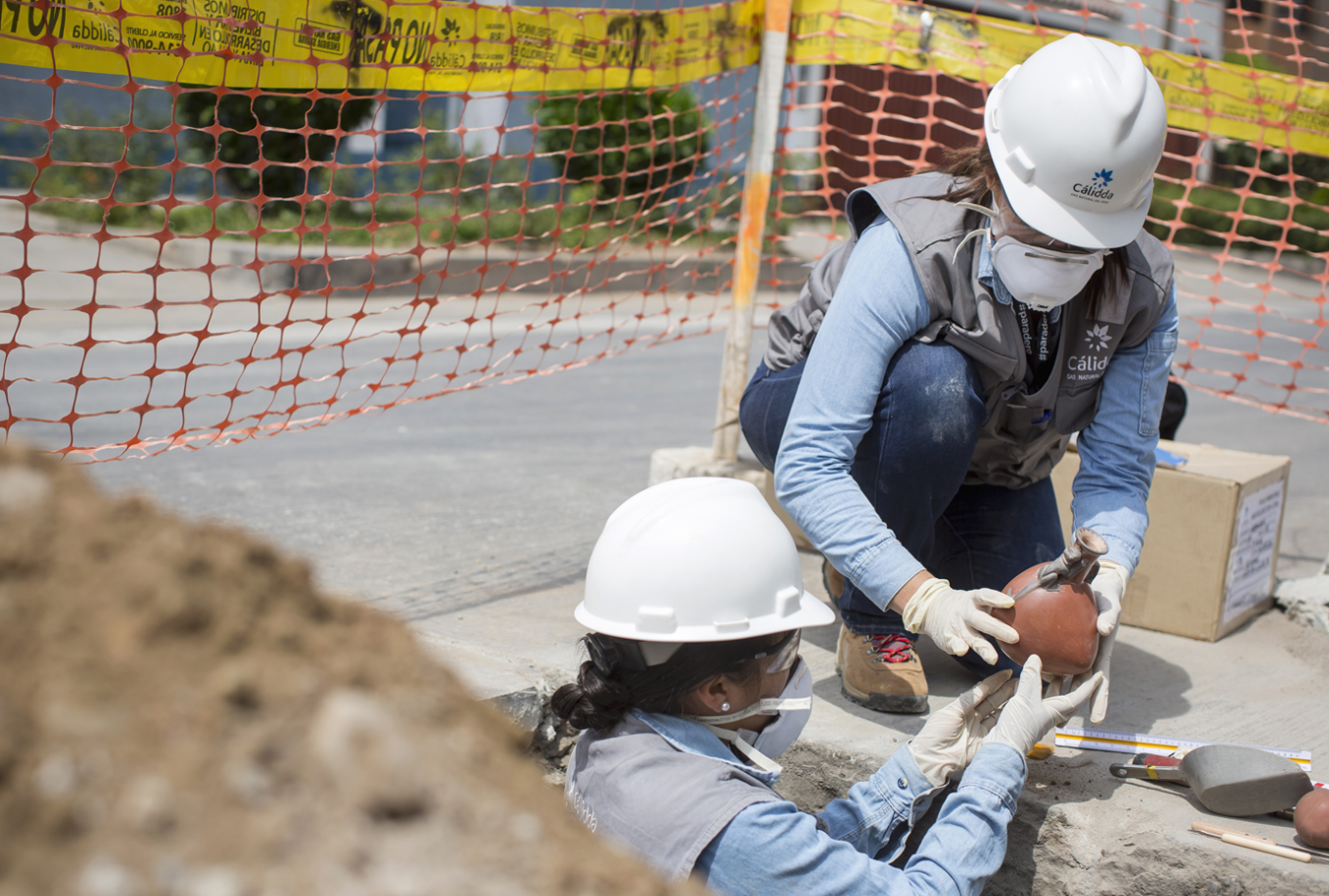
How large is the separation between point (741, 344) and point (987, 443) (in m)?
1.22

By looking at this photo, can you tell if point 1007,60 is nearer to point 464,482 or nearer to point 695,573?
point 464,482

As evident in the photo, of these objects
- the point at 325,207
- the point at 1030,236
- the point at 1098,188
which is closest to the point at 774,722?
the point at 1030,236

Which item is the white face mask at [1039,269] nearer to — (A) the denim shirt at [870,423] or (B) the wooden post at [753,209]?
(A) the denim shirt at [870,423]

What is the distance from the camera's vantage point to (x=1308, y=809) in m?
2.01

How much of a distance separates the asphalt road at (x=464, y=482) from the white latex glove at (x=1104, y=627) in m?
1.62

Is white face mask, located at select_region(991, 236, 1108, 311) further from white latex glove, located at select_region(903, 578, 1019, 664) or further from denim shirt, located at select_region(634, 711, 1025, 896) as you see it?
denim shirt, located at select_region(634, 711, 1025, 896)

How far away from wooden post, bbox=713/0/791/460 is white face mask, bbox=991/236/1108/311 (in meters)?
1.46

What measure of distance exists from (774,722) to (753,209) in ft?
Result: 7.26

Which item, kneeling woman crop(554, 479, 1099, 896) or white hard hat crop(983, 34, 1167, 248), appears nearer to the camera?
kneeling woman crop(554, 479, 1099, 896)

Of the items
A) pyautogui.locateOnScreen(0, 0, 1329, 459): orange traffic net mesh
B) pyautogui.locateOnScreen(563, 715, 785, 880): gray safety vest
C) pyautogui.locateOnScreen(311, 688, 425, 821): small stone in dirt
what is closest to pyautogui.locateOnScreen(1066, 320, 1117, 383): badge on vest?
pyautogui.locateOnScreen(563, 715, 785, 880): gray safety vest

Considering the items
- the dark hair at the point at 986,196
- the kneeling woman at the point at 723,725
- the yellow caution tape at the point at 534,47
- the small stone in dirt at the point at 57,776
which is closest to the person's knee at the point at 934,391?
the dark hair at the point at 986,196

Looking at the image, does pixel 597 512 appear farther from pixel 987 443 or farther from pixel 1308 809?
pixel 1308 809

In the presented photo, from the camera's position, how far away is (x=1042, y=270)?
226 cm

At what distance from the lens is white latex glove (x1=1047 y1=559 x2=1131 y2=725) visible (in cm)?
221
